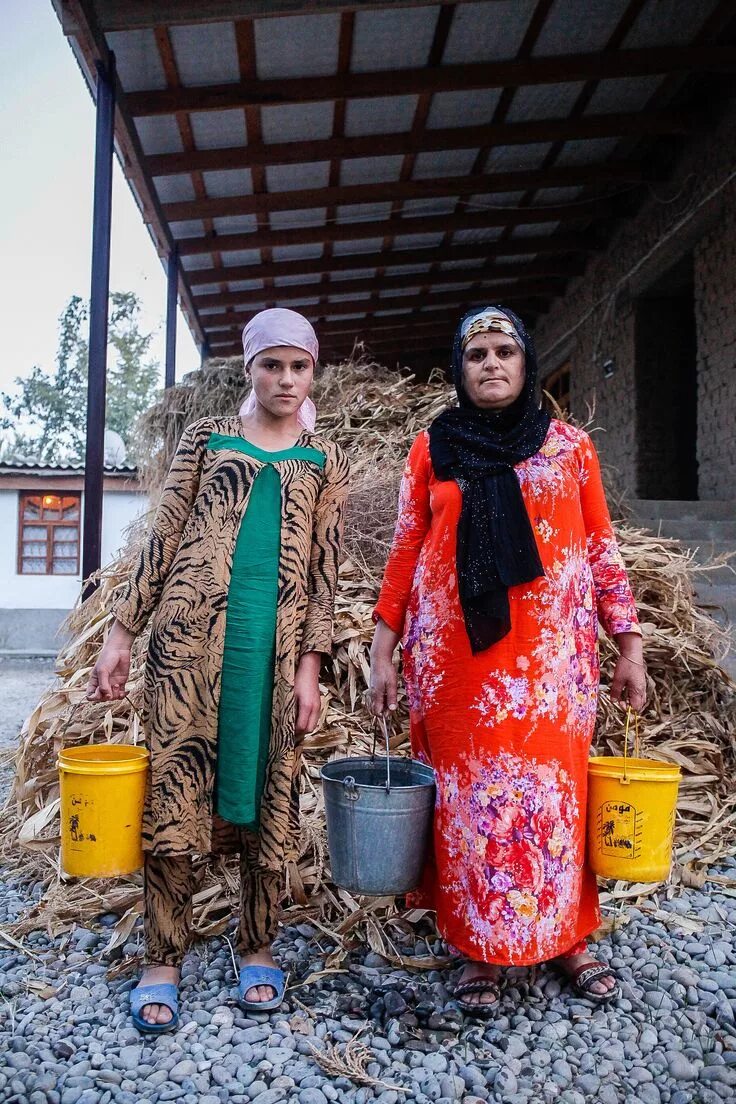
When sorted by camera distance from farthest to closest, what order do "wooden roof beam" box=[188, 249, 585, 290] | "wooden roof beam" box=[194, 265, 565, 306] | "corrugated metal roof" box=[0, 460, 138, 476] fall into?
1. "corrugated metal roof" box=[0, 460, 138, 476]
2. "wooden roof beam" box=[194, 265, 565, 306]
3. "wooden roof beam" box=[188, 249, 585, 290]

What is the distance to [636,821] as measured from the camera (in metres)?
1.92

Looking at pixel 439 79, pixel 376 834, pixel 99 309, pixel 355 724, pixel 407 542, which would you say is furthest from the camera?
pixel 439 79

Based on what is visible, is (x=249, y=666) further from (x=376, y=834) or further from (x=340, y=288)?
(x=340, y=288)

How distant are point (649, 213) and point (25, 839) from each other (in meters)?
7.33

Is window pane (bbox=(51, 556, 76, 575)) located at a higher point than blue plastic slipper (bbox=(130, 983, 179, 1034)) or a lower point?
higher

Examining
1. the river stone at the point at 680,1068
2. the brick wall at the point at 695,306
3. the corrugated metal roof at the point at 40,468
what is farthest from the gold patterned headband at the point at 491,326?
the corrugated metal roof at the point at 40,468

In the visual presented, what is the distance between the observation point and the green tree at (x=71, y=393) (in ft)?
109

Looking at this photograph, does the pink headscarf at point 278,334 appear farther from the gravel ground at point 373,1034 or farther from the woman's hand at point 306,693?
the gravel ground at point 373,1034

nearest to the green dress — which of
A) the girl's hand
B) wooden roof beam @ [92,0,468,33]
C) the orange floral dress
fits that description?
the girl's hand

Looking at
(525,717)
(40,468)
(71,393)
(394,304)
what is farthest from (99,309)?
(71,393)

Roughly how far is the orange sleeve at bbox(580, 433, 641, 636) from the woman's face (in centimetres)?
24

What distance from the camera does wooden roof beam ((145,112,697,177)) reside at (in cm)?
617

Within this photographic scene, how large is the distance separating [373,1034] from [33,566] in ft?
50.6

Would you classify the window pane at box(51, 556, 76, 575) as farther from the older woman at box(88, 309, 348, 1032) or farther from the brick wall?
the older woman at box(88, 309, 348, 1032)
